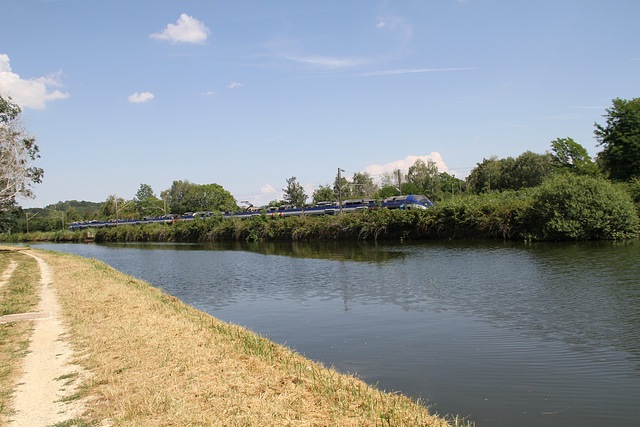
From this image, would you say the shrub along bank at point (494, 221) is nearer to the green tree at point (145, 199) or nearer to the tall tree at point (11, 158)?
the tall tree at point (11, 158)

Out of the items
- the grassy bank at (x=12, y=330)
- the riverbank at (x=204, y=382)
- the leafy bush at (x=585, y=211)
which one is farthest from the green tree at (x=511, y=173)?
the riverbank at (x=204, y=382)

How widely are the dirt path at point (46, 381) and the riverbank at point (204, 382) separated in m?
0.18

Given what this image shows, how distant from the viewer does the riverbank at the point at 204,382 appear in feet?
17.0

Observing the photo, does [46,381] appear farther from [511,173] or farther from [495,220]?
[511,173]

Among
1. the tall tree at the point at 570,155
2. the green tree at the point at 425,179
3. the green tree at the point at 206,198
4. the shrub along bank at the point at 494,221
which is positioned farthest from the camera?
the green tree at the point at 206,198

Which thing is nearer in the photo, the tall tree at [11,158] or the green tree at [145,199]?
the tall tree at [11,158]

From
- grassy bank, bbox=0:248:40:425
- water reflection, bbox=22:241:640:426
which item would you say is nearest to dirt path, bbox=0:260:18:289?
grassy bank, bbox=0:248:40:425

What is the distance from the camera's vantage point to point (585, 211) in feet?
117

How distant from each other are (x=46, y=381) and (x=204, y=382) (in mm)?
2450

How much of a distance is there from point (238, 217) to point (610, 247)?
6313cm

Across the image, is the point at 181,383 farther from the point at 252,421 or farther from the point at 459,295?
the point at 459,295

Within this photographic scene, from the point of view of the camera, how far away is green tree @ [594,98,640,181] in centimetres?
5528

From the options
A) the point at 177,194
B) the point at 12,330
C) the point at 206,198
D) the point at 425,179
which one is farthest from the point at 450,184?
the point at 12,330

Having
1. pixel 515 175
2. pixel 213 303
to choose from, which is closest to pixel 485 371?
pixel 213 303
